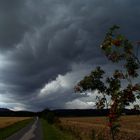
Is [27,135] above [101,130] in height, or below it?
above

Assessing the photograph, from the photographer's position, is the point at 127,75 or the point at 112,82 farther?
the point at 112,82

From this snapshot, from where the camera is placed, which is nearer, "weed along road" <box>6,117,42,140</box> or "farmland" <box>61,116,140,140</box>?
"farmland" <box>61,116,140,140</box>

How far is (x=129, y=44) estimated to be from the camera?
10.9 metres

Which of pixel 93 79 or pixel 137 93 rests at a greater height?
pixel 93 79

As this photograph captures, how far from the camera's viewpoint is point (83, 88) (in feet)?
49.3

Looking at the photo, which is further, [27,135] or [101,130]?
[27,135]

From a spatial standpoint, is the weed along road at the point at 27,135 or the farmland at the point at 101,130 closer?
the farmland at the point at 101,130

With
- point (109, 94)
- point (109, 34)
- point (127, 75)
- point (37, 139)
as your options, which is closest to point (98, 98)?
point (109, 94)

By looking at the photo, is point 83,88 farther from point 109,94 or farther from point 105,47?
point 105,47

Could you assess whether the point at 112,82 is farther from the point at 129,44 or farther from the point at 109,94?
the point at 129,44

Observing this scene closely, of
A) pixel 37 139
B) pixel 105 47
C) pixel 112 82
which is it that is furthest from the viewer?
pixel 37 139

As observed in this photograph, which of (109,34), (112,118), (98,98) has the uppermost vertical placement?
(109,34)

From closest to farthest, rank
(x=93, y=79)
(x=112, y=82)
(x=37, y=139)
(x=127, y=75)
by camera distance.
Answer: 1. (x=127, y=75)
2. (x=112, y=82)
3. (x=93, y=79)
4. (x=37, y=139)

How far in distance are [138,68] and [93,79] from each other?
367cm
